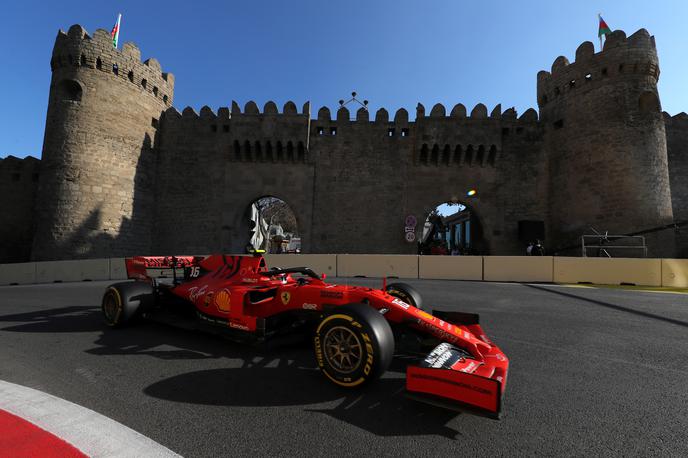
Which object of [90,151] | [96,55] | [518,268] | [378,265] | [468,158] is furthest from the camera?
[468,158]

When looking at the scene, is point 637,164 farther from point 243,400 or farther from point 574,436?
point 243,400

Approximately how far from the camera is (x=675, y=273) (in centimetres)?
1062

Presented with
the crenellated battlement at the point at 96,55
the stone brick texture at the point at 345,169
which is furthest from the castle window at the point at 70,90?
the stone brick texture at the point at 345,169

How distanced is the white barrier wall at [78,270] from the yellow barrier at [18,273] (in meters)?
0.76

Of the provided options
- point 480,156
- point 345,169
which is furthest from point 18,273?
point 480,156

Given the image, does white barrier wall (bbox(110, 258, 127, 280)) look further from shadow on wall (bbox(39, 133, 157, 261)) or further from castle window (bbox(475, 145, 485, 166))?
castle window (bbox(475, 145, 485, 166))

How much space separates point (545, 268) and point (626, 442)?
36.8 ft

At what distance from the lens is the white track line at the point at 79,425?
1.67 m

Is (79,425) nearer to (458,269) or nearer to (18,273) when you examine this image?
(458,269)

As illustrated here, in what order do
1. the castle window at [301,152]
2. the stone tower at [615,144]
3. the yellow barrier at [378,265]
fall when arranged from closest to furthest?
the yellow barrier at [378,265] → the stone tower at [615,144] → the castle window at [301,152]

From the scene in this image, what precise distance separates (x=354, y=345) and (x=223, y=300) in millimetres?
1836

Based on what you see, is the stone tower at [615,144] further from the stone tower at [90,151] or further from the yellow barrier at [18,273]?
the yellow barrier at [18,273]

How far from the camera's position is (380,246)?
1847 cm

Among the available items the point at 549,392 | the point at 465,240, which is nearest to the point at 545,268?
the point at 549,392
